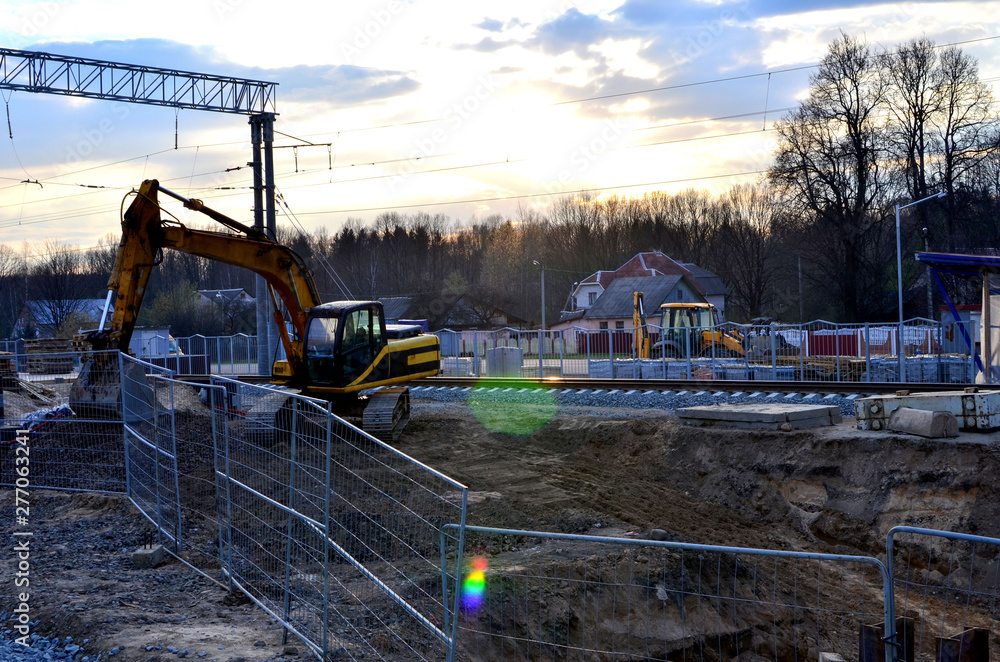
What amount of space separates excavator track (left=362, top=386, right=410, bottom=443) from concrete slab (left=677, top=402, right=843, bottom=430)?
551 centimetres

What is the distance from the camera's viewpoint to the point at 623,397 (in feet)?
64.7

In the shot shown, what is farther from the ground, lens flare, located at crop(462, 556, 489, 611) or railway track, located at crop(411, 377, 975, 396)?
railway track, located at crop(411, 377, 975, 396)

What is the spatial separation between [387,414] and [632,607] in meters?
7.93

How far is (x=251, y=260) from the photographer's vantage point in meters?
17.0

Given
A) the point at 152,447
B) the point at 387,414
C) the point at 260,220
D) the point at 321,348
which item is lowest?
the point at 387,414

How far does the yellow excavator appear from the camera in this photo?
15.1 metres

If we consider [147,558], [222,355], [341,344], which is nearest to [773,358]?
[341,344]

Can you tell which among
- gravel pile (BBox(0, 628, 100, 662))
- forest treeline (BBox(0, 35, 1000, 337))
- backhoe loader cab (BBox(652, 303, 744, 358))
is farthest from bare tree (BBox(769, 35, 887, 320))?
gravel pile (BBox(0, 628, 100, 662))

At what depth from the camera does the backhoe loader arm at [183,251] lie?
49.0 feet

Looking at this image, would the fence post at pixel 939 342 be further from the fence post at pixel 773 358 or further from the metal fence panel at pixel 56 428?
the metal fence panel at pixel 56 428

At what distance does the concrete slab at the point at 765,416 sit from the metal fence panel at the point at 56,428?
10.0 m

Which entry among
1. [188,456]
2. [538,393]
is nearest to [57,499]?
[188,456]

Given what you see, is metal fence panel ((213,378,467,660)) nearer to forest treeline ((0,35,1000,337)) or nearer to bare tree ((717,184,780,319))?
forest treeline ((0,35,1000,337))

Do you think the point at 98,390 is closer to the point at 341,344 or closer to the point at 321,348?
the point at 321,348
